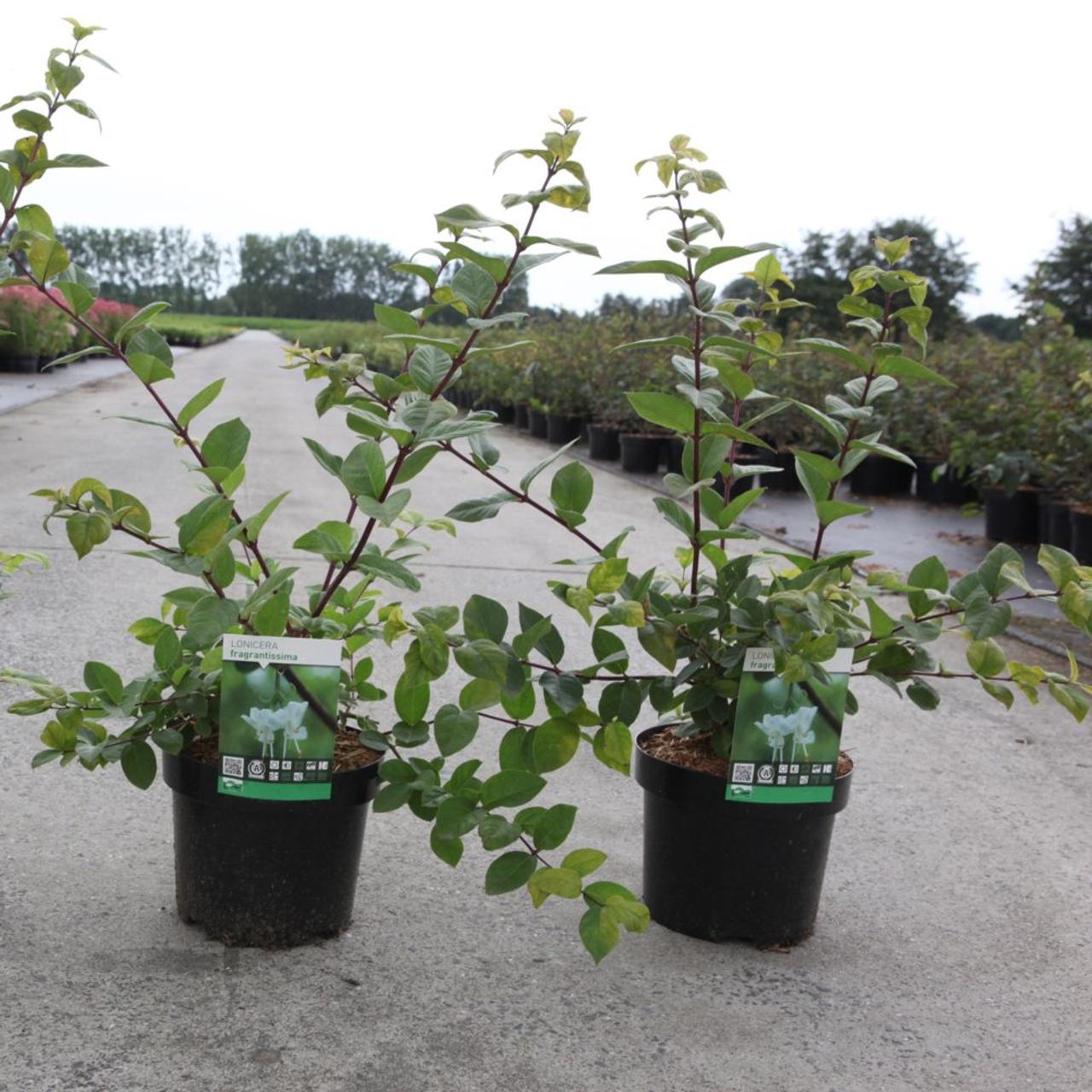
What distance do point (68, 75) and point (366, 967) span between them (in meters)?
1.39

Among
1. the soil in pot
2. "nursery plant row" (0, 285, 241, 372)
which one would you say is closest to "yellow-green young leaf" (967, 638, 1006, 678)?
the soil in pot

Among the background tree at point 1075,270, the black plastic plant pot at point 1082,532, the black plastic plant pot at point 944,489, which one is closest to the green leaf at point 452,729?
the black plastic plant pot at point 1082,532

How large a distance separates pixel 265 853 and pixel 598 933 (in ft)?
1.75

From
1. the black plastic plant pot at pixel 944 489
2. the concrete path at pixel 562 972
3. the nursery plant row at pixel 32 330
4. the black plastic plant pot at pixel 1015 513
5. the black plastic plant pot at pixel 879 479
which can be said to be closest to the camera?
the concrete path at pixel 562 972

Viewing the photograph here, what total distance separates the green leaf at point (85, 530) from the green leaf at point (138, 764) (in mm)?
377

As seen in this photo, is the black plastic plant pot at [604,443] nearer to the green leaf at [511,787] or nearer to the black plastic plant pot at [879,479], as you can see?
the black plastic plant pot at [879,479]

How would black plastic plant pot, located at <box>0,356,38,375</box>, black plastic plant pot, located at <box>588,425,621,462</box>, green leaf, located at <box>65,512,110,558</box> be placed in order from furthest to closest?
black plastic plant pot, located at <box>0,356,38,375</box> < black plastic plant pot, located at <box>588,425,621,462</box> < green leaf, located at <box>65,512,110,558</box>

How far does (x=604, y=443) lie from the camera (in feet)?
35.2

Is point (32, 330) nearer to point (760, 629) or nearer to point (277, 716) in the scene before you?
point (277, 716)

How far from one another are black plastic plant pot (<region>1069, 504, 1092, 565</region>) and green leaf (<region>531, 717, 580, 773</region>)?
Answer: 468 cm

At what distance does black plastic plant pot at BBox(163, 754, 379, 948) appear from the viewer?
70.4 inches

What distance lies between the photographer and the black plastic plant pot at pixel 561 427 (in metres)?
12.1

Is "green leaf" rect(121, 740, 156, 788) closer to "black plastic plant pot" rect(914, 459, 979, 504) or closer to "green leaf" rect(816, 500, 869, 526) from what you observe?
"green leaf" rect(816, 500, 869, 526)

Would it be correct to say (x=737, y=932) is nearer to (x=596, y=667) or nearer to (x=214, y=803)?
(x=596, y=667)
